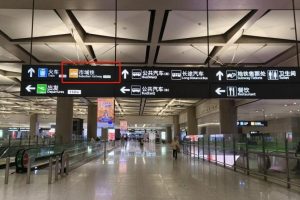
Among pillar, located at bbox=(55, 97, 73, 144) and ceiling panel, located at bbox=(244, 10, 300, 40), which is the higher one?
ceiling panel, located at bbox=(244, 10, 300, 40)

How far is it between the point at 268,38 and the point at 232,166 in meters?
6.13

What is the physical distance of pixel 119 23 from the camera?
513 inches

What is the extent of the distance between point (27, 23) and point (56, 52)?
167 inches

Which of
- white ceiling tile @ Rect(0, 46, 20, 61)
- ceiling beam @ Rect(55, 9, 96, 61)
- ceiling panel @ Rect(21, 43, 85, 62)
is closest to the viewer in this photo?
ceiling beam @ Rect(55, 9, 96, 61)

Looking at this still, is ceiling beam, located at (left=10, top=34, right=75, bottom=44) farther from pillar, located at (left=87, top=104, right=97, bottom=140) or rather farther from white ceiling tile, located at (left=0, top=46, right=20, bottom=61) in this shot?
pillar, located at (left=87, top=104, right=97, bottom=140)

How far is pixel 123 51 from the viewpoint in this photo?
17031mm

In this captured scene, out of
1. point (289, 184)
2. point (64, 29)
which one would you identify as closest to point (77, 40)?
point (64, 29)

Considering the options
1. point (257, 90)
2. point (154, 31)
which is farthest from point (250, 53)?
point (257, 90)

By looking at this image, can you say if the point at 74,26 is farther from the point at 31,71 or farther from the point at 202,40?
the point at 202,40

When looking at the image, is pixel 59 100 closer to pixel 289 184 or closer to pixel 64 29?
pixel 64 29

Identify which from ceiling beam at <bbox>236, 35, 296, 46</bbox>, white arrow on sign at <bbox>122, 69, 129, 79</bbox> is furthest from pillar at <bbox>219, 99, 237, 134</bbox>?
white arrow on sign at <bbox>122, 69, 129, 79</bbox>

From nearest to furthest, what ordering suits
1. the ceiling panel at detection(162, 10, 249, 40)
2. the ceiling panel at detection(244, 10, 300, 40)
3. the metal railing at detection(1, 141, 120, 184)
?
the ceiling panel at detection(244, 10, 300, 40)
the ceiling panel at detection(162, 10, 249, 40)
the metal railing at detection(1, 141, 120, 184)

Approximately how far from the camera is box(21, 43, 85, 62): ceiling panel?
16016 millimetres

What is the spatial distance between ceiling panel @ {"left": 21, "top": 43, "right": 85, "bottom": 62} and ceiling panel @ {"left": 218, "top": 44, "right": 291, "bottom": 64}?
7642mm
